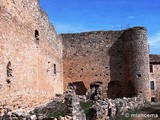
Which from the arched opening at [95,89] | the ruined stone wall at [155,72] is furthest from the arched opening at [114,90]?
the ruined stone wall at [155,72]

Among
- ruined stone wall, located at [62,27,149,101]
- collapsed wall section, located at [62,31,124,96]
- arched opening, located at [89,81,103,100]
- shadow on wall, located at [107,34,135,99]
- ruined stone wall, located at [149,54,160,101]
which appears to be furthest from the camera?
ruined stone wall, located at [149,54,160,101]

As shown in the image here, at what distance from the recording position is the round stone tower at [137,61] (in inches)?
1002

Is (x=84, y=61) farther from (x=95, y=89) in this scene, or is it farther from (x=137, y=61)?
(x=137, y=61)

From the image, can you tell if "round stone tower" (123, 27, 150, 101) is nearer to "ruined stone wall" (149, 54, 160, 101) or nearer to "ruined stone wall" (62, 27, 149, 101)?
"ruined stone wall" (62, 27, 149, 101)

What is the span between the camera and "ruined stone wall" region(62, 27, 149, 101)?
2611 cm

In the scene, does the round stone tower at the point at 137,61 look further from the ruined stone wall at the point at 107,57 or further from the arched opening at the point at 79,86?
the arched opening at the point at 79,86

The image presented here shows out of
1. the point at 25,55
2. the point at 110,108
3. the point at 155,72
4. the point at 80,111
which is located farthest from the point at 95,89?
the point at 80,111

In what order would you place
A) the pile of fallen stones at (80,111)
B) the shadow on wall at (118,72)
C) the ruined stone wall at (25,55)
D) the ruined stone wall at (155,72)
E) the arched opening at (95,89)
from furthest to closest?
the ruined stone wall at (155,72) < the shadow on wall at (118,72) < the arched opening at (95,89) < the ruined stone wall at (25,55) < the pile of fallen stones at (80,111)

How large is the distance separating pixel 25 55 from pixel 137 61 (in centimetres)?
1288

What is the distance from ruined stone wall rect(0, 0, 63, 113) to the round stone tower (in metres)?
7.19

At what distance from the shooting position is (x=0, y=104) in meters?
11.6

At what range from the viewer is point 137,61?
25.8 m

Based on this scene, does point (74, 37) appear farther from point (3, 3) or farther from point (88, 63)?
point (3, 3)

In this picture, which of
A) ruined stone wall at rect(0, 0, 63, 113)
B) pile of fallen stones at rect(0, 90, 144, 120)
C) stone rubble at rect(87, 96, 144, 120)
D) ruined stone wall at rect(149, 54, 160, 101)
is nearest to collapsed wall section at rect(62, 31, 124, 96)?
ruined stone wall at rect(0, 0, 63, 113)
